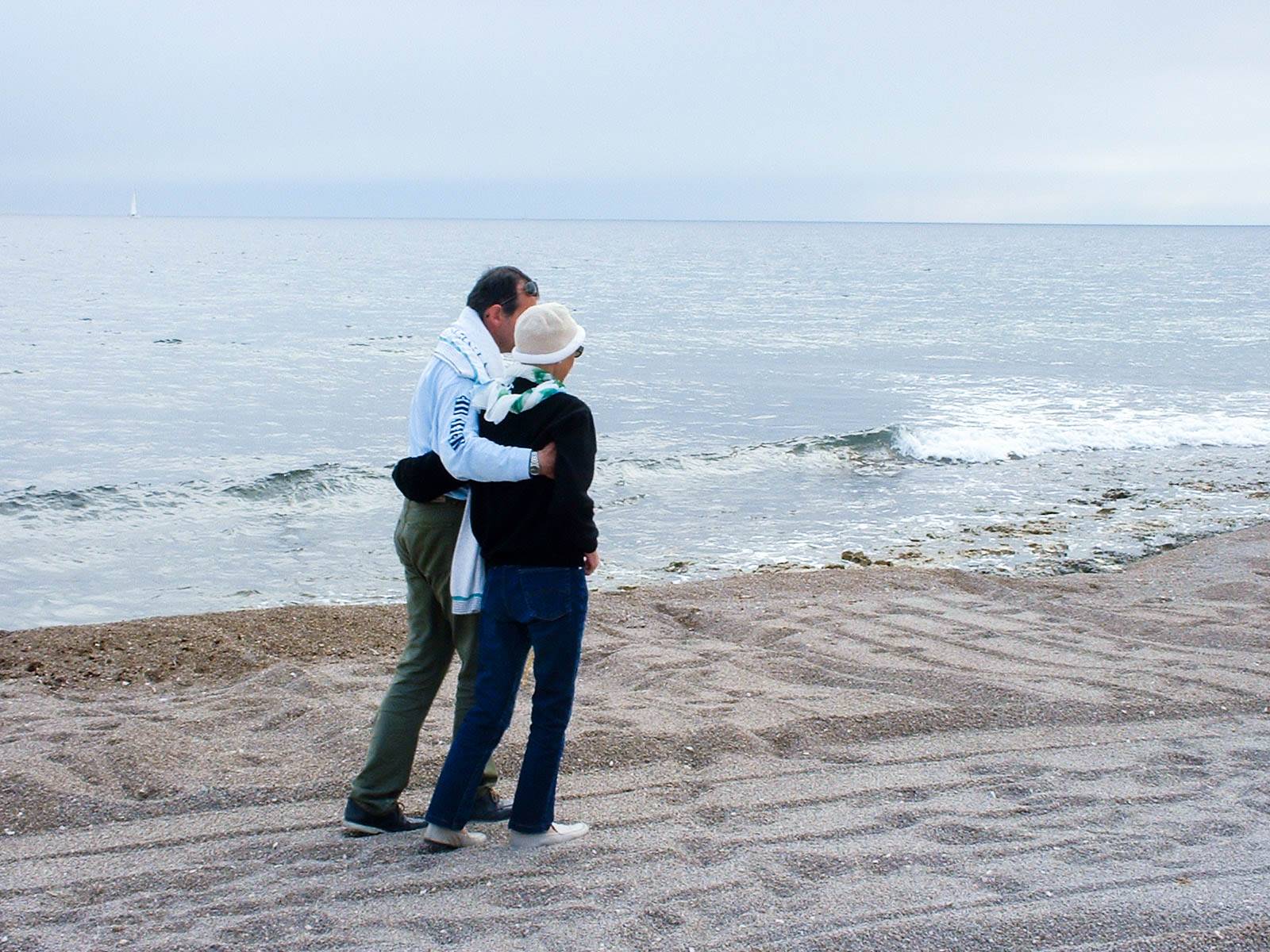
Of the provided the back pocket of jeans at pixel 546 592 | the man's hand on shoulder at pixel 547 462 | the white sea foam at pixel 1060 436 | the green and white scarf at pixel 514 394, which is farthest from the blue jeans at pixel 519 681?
the white sea foam at pixel 1060 436

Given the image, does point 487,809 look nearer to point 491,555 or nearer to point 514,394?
point 491,555

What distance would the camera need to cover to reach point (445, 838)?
3.85 meters

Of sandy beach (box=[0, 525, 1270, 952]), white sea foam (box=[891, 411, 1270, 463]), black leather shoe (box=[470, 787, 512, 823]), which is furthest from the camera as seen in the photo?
white sea foam (box=[891, 411, 1270, 463])

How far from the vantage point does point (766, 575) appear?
899cm

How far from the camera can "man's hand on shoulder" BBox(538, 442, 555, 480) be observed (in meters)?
3.50

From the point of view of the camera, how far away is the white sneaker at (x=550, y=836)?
3.91 m

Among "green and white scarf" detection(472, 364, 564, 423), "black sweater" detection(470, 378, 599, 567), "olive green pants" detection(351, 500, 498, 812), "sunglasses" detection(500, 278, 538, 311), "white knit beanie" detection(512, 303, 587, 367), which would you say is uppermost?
"sunglasses" detection(500, 278, 538, 311)

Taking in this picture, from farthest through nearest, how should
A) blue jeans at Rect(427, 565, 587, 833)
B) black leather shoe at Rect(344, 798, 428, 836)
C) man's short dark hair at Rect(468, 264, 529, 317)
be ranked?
black leather shoe at Rect(344, 798, 428, 836) < man's short dark hair at Rect(468, 264, 529, 317) < blue jeans at Rect(427, 565, 587, 833)

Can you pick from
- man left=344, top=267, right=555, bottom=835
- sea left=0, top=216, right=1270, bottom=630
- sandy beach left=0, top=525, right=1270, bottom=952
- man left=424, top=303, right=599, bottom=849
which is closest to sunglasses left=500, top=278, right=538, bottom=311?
man left=344, top=267, right=555, bottom=835

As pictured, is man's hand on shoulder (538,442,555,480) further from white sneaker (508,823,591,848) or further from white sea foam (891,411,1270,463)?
white sea foam (891,411,1270,463)

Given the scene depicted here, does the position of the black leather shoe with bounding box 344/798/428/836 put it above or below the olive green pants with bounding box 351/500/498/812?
below

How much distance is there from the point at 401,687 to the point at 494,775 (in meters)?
0.55

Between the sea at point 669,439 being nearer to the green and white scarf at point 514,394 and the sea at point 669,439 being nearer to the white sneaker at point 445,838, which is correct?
the white sneaker at point 445,838

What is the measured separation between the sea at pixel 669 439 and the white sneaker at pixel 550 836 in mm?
5772
